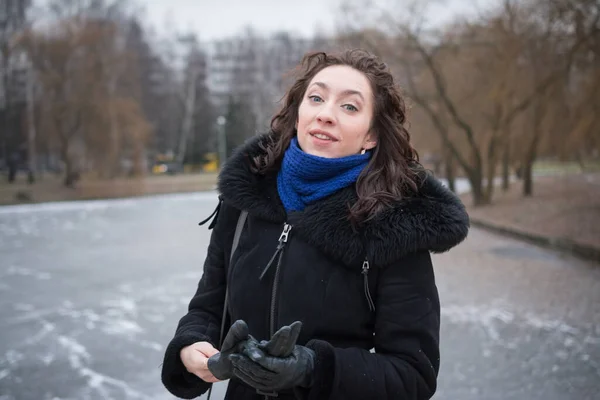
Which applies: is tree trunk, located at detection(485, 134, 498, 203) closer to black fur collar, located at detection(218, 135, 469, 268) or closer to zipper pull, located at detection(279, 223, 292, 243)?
black fur collar, located at detection(218, 135, 469, 268)

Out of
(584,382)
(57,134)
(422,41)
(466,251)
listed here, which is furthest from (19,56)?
(584,382)

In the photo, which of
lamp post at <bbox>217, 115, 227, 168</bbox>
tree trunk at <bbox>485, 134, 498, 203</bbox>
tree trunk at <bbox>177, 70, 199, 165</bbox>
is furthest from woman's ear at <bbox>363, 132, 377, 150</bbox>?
tree trunk at <bbox>177, 70, 199, 165</bbox>

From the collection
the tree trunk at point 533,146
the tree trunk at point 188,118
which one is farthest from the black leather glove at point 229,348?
the tree trunk at point 188,118

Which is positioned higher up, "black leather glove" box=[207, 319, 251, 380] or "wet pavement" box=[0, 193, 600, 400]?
"black leather glove" box=[207, 319, 251, 380]

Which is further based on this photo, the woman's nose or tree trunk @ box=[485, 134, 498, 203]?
tree trunk @ box=[485, 134, 498, 203]

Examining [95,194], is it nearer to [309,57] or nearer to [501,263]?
[501,263]

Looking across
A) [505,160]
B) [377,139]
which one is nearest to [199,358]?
[377,139]

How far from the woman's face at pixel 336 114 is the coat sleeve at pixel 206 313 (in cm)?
38

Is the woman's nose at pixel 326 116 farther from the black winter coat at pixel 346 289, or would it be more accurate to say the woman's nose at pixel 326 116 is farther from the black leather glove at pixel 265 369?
the black leather glove at pixel 265 369

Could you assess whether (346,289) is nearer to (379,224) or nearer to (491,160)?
(379,224)

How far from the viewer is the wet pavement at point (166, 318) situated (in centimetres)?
440

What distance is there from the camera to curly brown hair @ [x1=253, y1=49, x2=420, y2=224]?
65.4 inches

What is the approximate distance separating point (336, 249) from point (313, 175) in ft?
0.79

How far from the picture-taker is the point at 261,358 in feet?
4.37
